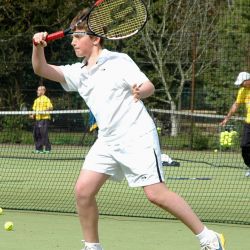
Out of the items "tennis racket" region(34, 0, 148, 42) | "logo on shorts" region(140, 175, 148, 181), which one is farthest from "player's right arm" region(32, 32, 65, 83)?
"logo on shorts" region(140, 175, 148, 181)

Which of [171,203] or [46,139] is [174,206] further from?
→ [46,139]

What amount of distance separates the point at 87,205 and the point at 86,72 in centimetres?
80

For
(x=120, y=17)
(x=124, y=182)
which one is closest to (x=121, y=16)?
(x=120, y=17)

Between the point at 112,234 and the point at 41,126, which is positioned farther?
the point at 41,126

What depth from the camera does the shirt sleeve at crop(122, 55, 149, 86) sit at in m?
4.93

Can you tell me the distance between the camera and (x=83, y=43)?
5203mm

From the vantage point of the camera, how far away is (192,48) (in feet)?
53.0

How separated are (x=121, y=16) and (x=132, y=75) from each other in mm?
687

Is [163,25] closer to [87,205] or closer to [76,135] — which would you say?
[76,135]

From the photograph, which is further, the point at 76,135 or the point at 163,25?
the point at 163,25

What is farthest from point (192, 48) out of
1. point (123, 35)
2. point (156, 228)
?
point (123, 35)

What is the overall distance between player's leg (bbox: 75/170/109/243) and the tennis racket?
87 cm

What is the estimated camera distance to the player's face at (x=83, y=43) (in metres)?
5.20

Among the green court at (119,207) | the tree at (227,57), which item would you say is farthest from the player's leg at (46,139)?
the tree at (227,57)
